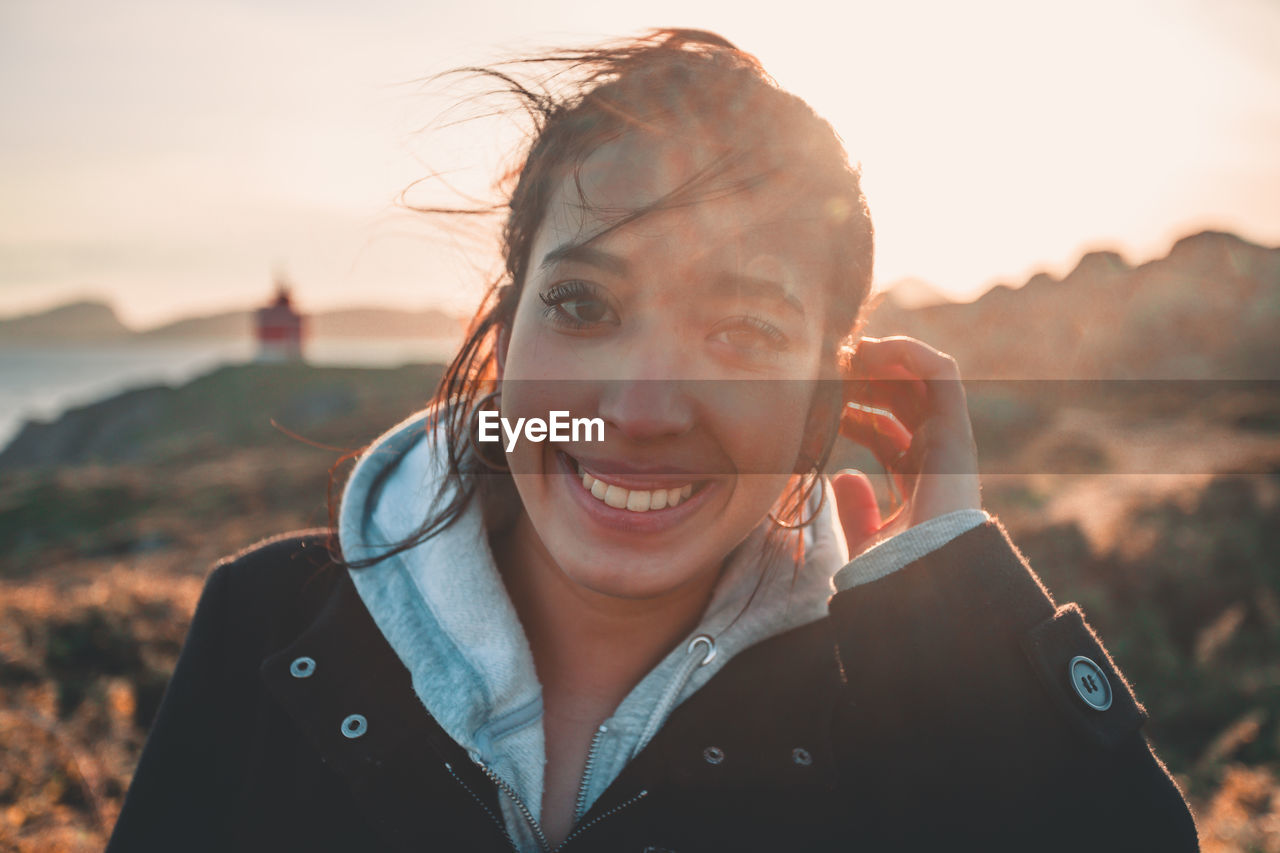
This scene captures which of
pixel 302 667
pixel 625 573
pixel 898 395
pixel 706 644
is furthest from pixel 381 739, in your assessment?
pixel 898 395

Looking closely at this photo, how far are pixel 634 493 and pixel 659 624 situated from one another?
0.50m

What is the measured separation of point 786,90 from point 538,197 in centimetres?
63

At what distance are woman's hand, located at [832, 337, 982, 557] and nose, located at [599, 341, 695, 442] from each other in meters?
0.71

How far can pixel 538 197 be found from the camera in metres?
1.71

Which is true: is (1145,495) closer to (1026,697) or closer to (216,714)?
(1026,697)

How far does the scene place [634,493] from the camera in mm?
1610

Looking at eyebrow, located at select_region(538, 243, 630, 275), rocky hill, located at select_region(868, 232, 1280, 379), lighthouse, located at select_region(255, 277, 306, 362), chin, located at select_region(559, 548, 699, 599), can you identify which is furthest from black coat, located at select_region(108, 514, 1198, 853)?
lighthouse, located at select_region(255, 277, 306, 362)

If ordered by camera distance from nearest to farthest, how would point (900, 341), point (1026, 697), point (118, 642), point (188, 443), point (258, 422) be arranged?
point (1026, 697), point (900, 341), point (118, 642), point (188, 443), point (258, 422)

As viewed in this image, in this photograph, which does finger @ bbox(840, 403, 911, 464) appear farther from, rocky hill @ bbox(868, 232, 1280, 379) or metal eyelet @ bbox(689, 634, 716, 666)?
rocky hill @ bbox(868, 232, 1280, 379)

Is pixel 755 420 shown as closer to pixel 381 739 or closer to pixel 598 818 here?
pixel 598 818

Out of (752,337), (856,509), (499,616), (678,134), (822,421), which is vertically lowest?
(499,616)

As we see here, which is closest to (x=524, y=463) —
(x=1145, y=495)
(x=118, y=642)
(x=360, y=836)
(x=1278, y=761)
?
(x=360, y=836)

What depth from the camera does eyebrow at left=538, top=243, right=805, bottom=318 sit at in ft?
4.94

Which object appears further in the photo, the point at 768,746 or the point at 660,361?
the point at 768,746
